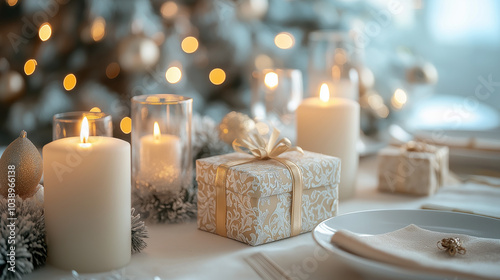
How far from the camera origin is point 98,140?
875 millimetres

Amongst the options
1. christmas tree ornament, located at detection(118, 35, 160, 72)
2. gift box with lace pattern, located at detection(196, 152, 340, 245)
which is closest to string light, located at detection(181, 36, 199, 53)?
christmas tree ornament, located at detection(118, 35, 160, 72)

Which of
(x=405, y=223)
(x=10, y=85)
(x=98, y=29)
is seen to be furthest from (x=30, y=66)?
(x=405, y=223)

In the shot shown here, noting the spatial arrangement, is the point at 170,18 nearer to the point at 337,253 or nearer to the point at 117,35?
the point at 117,35

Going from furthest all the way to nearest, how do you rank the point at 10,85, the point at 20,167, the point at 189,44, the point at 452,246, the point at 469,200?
the point at 189,44 → the point at 10,85 → the point at 469,200 → the point at 20,167 → the point at 452,246

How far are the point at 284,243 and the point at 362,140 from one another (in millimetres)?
841

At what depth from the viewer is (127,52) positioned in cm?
148

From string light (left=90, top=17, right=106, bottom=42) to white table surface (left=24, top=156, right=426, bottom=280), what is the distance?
64 centimetres

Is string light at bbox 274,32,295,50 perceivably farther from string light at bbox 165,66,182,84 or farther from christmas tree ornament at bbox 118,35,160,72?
christmas tree ornament at bbox 118,35,160,72

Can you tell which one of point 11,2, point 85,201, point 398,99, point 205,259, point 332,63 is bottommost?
point 205,259

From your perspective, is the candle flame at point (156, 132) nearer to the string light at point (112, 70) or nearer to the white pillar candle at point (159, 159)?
the white pillar candle at point (159, 159)

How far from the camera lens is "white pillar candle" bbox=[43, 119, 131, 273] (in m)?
0.83

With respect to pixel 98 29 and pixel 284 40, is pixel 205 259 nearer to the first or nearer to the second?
pixel 98 29

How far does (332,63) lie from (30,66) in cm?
81

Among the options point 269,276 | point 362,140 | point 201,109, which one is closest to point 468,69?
point 362,140
